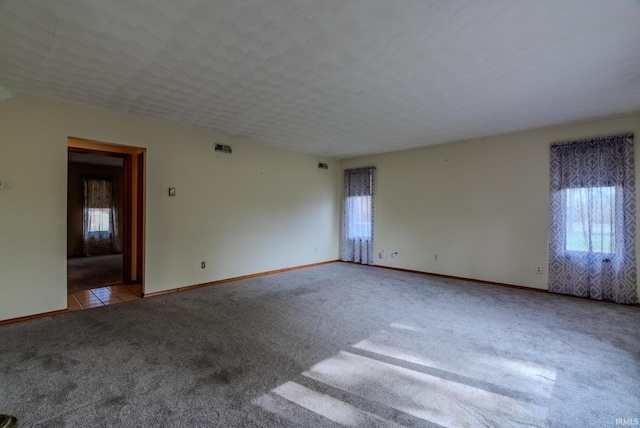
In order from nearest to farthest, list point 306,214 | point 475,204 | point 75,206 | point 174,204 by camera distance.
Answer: point 174,204 < point 475,204 < point 306,214 < point 75,206

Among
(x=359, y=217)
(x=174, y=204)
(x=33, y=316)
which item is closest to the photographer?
(x=33, y=316)

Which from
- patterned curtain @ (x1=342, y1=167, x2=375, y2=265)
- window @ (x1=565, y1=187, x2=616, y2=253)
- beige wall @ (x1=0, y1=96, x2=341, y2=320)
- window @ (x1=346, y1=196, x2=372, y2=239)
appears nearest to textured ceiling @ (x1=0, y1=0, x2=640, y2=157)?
beige wall @ (x1=0, y1=96, x2=341, y2=320)

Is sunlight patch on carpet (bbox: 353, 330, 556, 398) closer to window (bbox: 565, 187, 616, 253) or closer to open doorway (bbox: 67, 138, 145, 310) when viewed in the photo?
window (bbox: 565, 187, 616, 253)

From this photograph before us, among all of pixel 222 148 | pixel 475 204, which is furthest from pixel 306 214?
pixel 475 204

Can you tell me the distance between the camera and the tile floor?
3.89 m

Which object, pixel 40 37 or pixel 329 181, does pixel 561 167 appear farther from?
pixel 40 37

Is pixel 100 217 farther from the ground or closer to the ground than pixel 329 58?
closer to the ground

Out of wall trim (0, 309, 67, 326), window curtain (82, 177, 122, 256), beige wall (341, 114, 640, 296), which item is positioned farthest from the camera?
window curtain (82, 177, 122, 256)

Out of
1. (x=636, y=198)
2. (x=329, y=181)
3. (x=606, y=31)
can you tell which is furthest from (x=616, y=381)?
(x=329, y=181)

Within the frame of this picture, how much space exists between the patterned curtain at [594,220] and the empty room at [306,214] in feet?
0.09

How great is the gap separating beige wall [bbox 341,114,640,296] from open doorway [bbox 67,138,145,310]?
4.62m

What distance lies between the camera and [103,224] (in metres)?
8.33

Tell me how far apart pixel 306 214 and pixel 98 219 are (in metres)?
6.06

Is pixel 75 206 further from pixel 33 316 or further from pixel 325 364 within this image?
pixel 325 364
